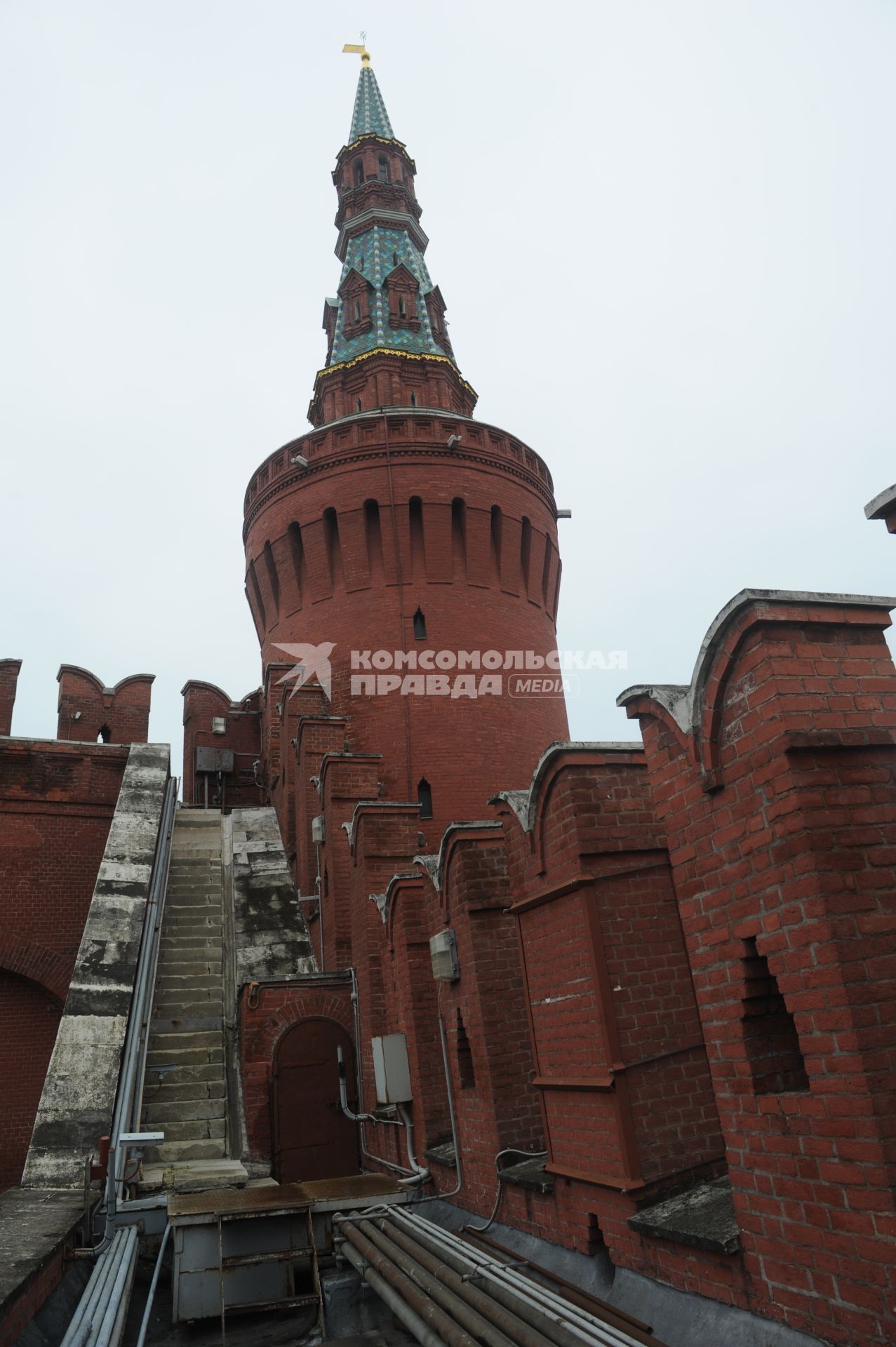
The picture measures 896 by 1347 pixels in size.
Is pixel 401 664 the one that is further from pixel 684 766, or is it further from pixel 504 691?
pixel 684 766

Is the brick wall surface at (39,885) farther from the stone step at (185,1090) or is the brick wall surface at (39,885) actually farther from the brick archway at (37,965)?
the stone step at (185,1090)

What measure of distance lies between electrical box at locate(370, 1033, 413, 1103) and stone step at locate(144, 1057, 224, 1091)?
2593 mm

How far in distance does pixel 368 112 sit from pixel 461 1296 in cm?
2856

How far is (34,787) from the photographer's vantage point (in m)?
13.7

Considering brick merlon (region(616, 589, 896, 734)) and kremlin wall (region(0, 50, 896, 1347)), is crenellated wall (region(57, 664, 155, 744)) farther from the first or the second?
brick merlon (region(616, 589, 896, 734))

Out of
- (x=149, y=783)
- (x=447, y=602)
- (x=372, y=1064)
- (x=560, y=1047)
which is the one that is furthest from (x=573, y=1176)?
(x=447, y=602)

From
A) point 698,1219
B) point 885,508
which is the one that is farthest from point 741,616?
point 698,1219

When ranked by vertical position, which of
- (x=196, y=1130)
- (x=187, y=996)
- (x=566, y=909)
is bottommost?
(x=196, y=1130)

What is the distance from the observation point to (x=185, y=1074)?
10.2m

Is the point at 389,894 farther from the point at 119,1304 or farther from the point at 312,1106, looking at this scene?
the point at 119,1304

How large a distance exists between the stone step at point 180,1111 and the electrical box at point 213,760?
10.0 metres

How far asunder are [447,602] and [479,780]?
3.31 metres

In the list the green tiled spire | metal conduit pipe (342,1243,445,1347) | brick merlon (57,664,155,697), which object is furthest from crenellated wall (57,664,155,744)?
the green tiled spire

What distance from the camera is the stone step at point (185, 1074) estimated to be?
10.0 meters
